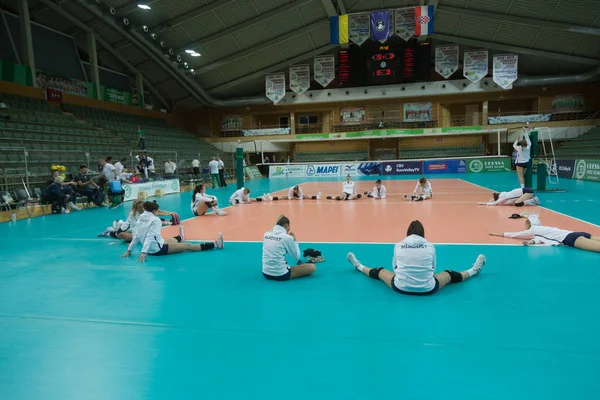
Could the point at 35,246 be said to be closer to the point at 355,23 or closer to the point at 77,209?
the point at 77,209

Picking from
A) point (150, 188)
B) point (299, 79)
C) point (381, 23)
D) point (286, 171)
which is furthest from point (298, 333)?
point (299, 79)

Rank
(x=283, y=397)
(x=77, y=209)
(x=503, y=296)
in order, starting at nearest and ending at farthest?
1. (x=283, y=397)
2. (x=503, y=296)
3. (x=77, y=209)

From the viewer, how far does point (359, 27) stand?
85.8 ft

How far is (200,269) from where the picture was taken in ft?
20.1

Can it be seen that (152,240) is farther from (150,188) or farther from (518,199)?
(150,188)

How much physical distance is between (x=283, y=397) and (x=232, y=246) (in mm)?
5057

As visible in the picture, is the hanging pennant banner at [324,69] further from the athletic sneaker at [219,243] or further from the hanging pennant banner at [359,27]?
the athletic sneaker at [219,243]

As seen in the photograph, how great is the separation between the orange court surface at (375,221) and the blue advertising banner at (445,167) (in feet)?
59.1

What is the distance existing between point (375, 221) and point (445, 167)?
23666mm

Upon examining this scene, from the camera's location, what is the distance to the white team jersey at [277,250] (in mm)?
5184

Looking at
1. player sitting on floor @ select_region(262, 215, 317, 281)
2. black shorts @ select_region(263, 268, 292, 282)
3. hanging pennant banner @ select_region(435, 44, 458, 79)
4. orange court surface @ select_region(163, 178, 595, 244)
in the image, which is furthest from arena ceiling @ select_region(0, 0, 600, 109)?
black shorts @ select_region(263, 268, 292, 282)

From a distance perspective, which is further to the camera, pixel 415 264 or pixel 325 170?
pixel 325 170

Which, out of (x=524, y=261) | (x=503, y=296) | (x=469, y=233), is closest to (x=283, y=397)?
(x=503, y=296)

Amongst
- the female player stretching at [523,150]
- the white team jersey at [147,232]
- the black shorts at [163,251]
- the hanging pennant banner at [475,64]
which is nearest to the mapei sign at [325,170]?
the hanging pennant banner at [475,64]
